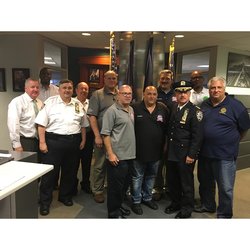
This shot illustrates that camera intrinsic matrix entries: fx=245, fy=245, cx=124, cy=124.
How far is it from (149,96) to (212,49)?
3483 mm

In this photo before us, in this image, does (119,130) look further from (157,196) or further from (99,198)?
(157,196)

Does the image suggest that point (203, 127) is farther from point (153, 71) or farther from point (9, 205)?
point (9, 205)

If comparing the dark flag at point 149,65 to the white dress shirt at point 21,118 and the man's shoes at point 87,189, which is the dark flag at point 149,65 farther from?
the man's shoes at point 87,189

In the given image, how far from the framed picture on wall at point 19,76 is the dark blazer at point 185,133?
9.73 ft

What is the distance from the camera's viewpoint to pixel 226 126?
226cm

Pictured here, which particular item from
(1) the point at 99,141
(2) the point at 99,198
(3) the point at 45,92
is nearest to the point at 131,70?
(1) the point at 99,141

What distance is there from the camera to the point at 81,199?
9.46 feet

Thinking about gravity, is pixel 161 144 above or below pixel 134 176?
above

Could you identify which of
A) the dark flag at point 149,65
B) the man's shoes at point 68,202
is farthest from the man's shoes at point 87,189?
the dark flag at point 149,65

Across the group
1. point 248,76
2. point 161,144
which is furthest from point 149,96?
point 248,76

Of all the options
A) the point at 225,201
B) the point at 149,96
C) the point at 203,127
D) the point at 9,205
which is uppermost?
the point at 149,96

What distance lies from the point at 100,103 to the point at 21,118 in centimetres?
83

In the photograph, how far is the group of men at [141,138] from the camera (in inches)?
89.2
